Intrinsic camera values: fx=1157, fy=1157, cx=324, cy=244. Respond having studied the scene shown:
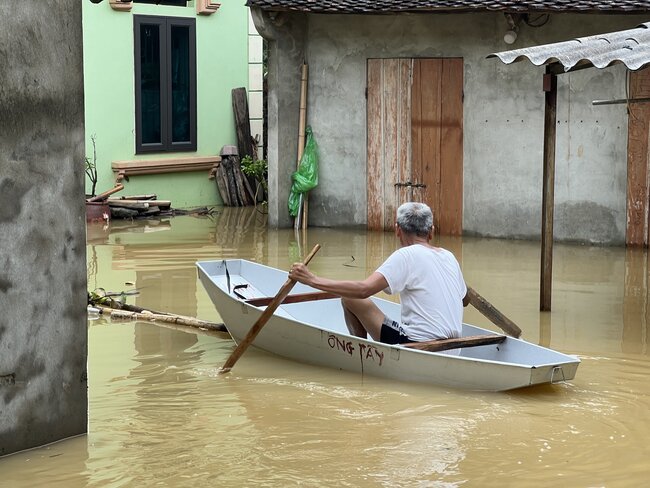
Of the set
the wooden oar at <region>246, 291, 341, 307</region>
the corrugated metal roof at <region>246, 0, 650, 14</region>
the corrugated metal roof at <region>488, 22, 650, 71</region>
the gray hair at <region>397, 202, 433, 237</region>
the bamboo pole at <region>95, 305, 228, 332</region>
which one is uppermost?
the corrugated metal roof at <region>246, 0, 650, 14</region>

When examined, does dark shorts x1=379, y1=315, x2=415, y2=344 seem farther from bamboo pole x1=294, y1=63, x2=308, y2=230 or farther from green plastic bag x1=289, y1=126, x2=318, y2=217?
bamboo pole x1=294, y1=63, x2=308, y2=230

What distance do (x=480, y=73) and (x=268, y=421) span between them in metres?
9.69

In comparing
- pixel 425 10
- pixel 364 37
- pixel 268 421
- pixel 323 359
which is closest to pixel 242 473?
pixel 268 421

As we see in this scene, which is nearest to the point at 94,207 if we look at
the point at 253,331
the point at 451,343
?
the point at 253,331

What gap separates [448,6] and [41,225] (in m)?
9.66

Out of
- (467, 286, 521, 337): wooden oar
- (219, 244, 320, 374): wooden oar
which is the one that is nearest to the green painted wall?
(219, 244, 320, 374): wooden oar

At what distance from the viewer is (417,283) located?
8.49 metres

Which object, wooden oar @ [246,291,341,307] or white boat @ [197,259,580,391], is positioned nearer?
white boat @ [197,259,580,391]

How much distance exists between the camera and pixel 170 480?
662cm

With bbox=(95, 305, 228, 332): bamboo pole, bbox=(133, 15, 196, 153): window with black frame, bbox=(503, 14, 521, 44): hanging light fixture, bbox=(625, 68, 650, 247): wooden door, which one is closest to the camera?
bbox=(95, 305, 228, 332): bamboo pole

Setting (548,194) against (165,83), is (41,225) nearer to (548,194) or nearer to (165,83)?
(548,194)

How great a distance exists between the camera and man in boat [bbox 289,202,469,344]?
848 cm

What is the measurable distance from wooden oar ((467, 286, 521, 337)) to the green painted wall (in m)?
11.0

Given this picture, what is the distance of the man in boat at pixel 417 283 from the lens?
848cm
